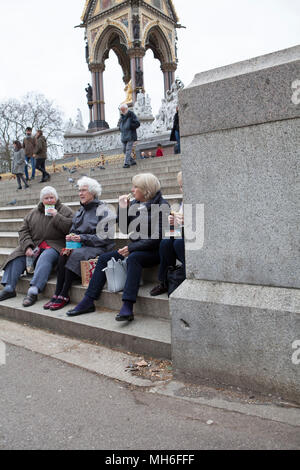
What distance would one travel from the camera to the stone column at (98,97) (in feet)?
99.4

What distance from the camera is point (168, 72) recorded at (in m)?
31.7

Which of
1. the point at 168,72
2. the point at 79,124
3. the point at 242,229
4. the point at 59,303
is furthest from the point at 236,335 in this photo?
the point at 168,72

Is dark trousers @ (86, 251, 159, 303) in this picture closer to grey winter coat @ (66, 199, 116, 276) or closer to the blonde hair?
grey winter coat @ (66, 199, 116, 276)

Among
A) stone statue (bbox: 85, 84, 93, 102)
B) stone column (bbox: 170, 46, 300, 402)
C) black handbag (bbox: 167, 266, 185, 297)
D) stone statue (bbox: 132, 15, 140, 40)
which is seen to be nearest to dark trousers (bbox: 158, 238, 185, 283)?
black handbag (bbox: 167, 266, 185, 297)

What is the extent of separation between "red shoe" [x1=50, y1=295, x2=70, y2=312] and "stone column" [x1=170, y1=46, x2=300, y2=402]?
1.86 m

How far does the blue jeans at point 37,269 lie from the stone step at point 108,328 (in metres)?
0.30

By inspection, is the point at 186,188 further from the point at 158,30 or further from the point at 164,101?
the point at 158,30

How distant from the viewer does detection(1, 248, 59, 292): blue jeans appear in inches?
190

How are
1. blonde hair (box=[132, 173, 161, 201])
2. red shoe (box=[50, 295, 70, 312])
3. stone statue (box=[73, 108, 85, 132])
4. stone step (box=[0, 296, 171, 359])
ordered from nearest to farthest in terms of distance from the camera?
stone step (box=[0, 296, 171, 359])
blonde hair (box=[132, 173, 161, 201])
red shoe (box=[50, 295, 70, 312])
stone statue (box=[73, 108, 85, 132])

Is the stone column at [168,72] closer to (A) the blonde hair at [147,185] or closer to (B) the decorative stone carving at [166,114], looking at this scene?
(B) the decorative stone carving at [166,114]

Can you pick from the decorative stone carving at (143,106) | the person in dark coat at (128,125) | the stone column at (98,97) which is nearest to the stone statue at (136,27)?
the stone column at (98,97)
